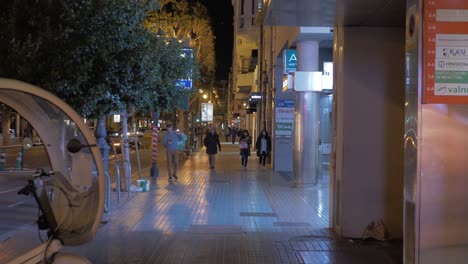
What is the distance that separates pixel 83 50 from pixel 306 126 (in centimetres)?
906

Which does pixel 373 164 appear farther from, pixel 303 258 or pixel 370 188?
pixel 303 258

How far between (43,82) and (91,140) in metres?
4.04

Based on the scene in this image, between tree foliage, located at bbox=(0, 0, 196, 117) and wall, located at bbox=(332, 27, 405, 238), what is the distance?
12.9 ft

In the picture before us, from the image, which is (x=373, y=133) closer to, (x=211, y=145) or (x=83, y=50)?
(x=83, y=50)

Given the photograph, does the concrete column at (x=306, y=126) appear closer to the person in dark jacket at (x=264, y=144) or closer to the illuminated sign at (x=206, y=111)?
the person in dark jacket at (x=264, y=144)

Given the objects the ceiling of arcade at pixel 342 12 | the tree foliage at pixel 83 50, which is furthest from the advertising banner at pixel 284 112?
the ceiling of arcade at pixel 342 12

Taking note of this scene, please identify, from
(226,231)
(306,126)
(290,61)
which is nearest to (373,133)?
(226,231)

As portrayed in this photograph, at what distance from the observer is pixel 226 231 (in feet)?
30.2

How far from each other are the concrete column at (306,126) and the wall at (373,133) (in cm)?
762

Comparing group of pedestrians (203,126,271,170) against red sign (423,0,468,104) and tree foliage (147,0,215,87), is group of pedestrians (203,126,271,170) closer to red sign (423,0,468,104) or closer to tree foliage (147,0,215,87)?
tree foliage (147,0,215,87)

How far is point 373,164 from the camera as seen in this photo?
8.49 meters

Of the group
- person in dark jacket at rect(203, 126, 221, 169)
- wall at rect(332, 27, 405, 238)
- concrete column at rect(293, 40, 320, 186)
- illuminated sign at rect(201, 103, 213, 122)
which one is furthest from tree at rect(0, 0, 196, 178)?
illuminated sign at rect(201, 103, 213, 122)

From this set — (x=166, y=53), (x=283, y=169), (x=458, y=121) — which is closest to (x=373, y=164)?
(x=458, y=121)

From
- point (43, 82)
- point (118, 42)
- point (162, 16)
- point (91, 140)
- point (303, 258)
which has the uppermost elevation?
point (162, 16)
